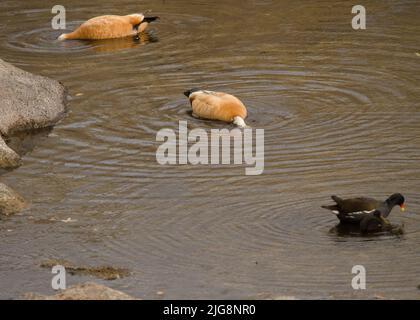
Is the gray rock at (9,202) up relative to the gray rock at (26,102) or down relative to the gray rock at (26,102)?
down

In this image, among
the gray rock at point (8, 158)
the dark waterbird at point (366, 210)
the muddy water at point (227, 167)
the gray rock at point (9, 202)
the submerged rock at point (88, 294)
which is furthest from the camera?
the gray rock at point (8, 158)

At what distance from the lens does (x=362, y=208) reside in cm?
947

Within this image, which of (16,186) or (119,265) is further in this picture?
(16,186)

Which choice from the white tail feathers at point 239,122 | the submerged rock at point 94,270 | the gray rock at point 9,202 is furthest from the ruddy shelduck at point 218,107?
the submerged rock at point 94,270

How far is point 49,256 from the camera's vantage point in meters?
9.10

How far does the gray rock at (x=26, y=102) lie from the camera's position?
12922mm

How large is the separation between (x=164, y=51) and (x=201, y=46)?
0.57m

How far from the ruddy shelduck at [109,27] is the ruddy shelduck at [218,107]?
4.01 metres

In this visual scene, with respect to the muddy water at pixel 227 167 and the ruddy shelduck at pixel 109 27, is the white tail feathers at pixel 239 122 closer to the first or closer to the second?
the muddy water at pixel 227 167

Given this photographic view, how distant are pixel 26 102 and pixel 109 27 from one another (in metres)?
3.93

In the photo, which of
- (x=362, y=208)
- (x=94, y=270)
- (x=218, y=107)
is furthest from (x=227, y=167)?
(x=94, y=270)
